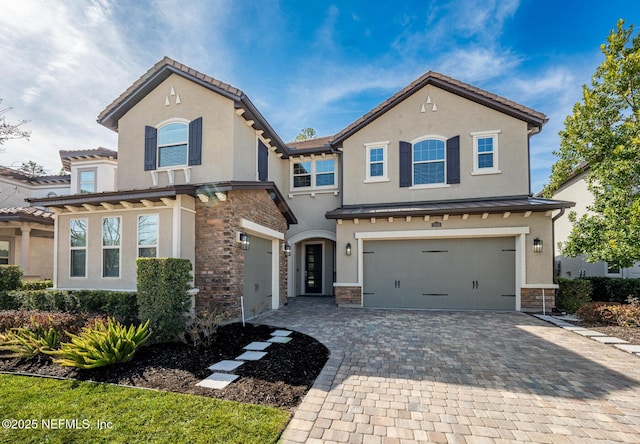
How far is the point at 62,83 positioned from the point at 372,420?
12007mm

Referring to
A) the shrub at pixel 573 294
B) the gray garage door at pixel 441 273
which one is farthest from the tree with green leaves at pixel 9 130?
the shrub at pixel 573 294

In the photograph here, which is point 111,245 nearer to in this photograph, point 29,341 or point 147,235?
point 147,235

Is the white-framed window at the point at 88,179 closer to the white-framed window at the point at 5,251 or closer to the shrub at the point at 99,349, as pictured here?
the white-framed window at the point at 5,251

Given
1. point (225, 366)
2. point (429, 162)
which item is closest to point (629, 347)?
point (429, 162)

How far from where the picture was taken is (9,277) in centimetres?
885

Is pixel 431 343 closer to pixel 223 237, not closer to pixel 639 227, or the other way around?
pixel 223 237

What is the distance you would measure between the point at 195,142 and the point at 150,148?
1.85 metres

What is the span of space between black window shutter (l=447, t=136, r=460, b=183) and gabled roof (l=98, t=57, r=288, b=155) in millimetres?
6948

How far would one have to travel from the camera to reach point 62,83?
9.06m

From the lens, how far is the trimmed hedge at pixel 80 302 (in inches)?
283

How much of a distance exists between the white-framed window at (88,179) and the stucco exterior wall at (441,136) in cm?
1208

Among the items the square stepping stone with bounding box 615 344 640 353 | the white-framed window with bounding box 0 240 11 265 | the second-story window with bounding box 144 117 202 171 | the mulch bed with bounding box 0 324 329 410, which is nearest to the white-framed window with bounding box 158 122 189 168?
the second-story window with bounding box 144 117 202 171

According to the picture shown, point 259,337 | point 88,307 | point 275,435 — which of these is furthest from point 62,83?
point 275,435

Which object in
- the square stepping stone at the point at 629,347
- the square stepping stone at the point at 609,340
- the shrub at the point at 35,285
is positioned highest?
the shrub at the point at 35,285
